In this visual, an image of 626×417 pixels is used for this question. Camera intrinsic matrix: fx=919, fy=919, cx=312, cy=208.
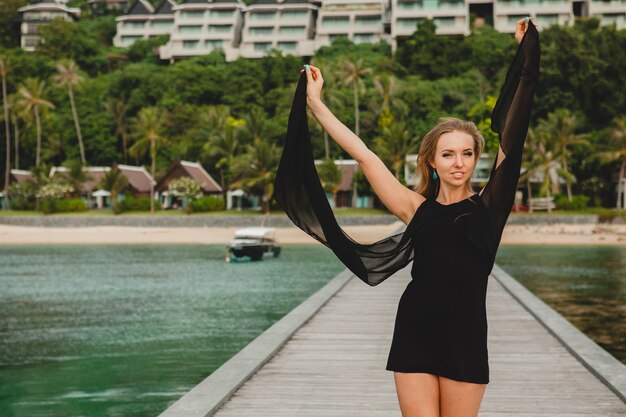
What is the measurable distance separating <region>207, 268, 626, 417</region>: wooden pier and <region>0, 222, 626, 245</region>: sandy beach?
38.4 metres

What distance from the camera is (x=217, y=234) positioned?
56.9m

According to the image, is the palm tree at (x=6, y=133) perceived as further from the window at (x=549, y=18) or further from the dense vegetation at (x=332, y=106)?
the window at (x=549, y=18)

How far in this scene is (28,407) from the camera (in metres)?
12.0

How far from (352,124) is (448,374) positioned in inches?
2987

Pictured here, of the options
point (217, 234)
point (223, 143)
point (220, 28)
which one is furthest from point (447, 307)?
point (220, 28)

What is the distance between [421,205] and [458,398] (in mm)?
746

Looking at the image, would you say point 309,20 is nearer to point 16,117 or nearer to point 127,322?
point 16,117

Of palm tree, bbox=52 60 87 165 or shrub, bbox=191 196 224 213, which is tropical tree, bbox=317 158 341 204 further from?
palm tree, bbox=52 60 87 165

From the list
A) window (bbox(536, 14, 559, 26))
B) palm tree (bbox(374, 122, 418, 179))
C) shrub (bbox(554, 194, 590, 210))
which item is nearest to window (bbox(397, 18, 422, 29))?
window (bbox(536, 14, 559, 26))

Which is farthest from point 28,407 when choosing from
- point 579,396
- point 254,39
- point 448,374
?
point 254,39

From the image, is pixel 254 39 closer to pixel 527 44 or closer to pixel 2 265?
pixel 2 265

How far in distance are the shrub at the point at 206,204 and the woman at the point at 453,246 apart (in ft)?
203

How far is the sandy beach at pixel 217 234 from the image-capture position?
170 feet

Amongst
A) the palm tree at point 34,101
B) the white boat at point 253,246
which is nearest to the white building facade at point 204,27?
the palm tree at point 34,101
